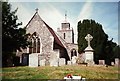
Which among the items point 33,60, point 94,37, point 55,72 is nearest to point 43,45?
point 33,60

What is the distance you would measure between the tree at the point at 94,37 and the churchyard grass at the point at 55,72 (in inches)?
55.6

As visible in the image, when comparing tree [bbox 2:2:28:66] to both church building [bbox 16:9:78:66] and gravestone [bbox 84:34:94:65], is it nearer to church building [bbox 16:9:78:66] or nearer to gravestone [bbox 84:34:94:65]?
church building [bbox 16:9:78:66]

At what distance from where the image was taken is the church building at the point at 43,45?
883 centimetres

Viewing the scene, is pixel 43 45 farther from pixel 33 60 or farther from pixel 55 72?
pixel 55 72

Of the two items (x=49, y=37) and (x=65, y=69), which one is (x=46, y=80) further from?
(x=49, y=37)

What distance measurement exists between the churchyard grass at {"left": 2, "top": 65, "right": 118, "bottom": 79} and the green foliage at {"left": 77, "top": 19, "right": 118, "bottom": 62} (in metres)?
1.41

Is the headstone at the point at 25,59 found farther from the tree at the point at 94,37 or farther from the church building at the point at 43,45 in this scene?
the tree at the point at 94,37

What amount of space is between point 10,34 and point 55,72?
199 centimetres

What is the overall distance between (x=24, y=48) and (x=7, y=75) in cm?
183

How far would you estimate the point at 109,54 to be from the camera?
31.3 feet

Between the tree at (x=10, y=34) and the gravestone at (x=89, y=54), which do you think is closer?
the tree at (x=10, y=34)

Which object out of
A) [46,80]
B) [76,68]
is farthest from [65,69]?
[46,80]

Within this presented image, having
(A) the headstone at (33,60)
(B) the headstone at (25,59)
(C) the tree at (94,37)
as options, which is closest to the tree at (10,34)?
(B) the headstone at (25,59)

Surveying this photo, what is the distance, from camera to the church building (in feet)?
29.0
